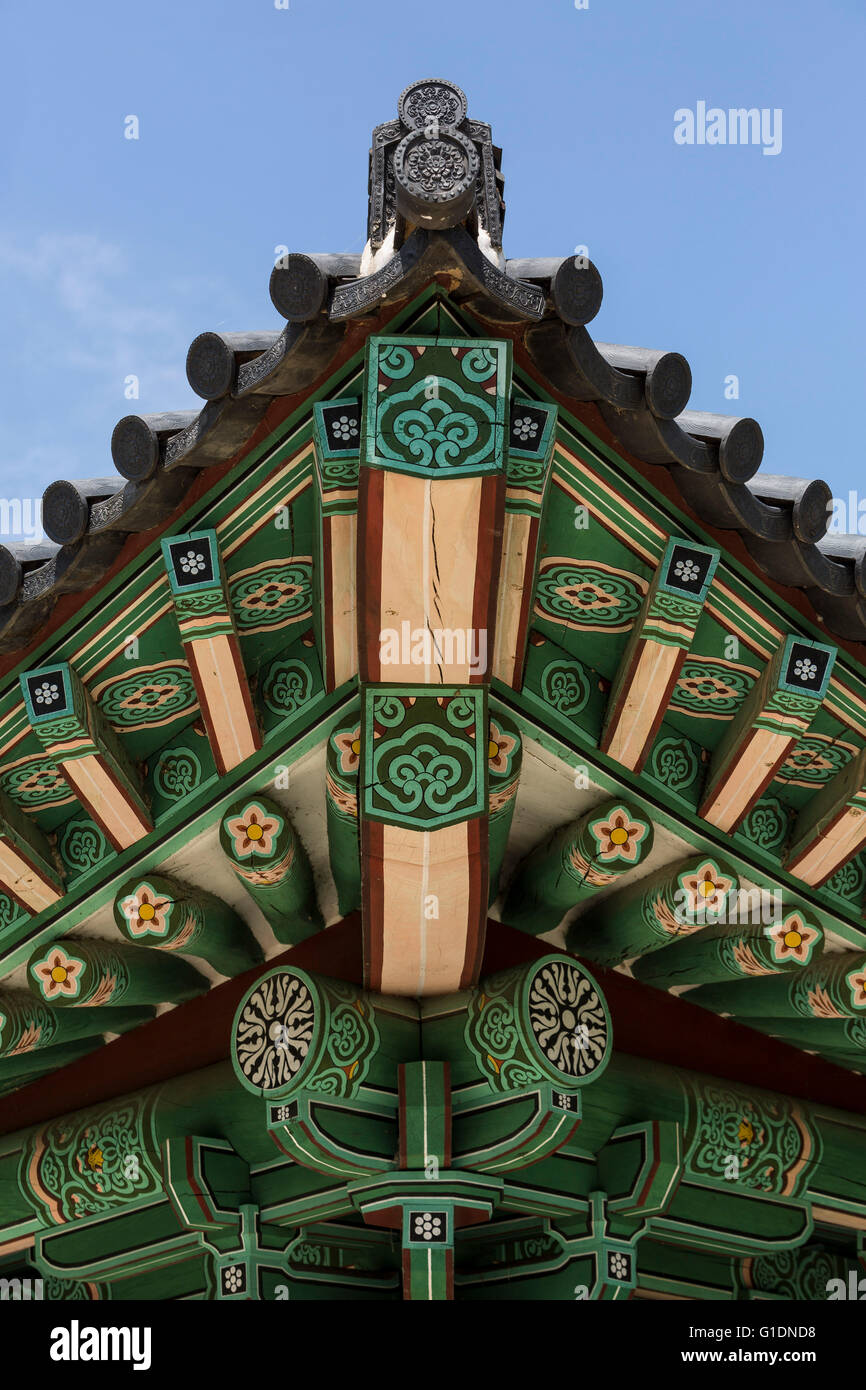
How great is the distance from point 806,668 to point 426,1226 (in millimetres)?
1906

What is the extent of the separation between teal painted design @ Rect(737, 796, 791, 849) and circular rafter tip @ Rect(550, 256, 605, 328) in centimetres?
169

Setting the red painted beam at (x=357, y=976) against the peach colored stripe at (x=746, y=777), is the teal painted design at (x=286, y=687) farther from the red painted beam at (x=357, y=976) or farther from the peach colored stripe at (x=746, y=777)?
the peach colored stripe at (x=746, y=777)

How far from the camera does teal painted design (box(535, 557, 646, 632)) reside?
4820 mm

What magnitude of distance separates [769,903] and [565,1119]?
889mm

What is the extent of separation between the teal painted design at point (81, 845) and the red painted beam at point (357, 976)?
822 mm

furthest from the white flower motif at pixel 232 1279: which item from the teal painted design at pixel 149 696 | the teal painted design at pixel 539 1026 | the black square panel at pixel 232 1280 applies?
the teal painted design at pixel 149 696

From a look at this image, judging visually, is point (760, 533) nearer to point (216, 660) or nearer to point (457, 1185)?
point (216, 660)

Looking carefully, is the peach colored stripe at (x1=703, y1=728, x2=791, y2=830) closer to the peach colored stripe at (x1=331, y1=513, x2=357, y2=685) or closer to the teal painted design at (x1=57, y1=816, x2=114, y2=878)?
the peach colored stripe at (x1=331, y1=513, x2=357, y2=685)

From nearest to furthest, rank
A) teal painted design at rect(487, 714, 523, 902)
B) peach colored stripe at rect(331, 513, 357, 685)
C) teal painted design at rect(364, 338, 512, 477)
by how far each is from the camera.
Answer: teal painted design at rect(364, 338, 512, 477) → peach colored stripe at rect(331, 513, 357, 685) → teal painted design at rect(487, 714, 523, 902)

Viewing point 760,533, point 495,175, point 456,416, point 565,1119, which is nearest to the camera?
point 456,416

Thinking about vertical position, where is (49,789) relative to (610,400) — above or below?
below

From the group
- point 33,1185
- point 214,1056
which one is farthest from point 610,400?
point 33,1185

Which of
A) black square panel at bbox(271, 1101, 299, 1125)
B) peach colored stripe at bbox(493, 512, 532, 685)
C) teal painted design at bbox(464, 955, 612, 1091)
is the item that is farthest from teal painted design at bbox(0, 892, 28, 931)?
peach colored stripe at bbox(493, 512, 532, 685)
